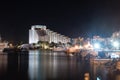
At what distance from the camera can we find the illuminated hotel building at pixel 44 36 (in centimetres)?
13300

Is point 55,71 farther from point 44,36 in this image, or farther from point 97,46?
point 44,36

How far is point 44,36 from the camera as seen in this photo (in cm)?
13512

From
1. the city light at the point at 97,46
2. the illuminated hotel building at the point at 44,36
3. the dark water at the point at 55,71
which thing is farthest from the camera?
the illuminated hotel building at the point at 44,36

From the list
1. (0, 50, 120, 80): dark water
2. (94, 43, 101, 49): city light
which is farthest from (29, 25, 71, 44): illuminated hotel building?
(0, 50, 120, 80): dark water

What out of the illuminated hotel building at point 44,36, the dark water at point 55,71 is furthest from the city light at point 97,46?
the illuminated hotel building at point 44,36

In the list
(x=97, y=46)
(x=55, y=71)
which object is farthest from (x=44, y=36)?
(x=55, y=71)

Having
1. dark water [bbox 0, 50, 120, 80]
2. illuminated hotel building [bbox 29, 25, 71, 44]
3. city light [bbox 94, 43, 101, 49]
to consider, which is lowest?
dark water [bbox 0, 50, 120, 80]

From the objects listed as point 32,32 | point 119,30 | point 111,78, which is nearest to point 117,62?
point 111,78

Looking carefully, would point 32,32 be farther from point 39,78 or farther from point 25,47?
point 39,78

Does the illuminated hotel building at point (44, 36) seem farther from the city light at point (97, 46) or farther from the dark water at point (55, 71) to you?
the dark water at point (55, 71)

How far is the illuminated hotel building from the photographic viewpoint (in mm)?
133000

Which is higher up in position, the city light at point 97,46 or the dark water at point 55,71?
the city light at point 97,46

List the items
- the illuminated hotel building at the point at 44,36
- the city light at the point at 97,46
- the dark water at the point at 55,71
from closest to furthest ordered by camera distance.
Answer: the dark water at the point at 55,71, the city light at the point at 97,46, the illuminated hotel building at the point at 44,36

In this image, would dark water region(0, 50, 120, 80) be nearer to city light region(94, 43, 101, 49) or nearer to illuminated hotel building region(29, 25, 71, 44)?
city light region(94, 43, 101, 49)
